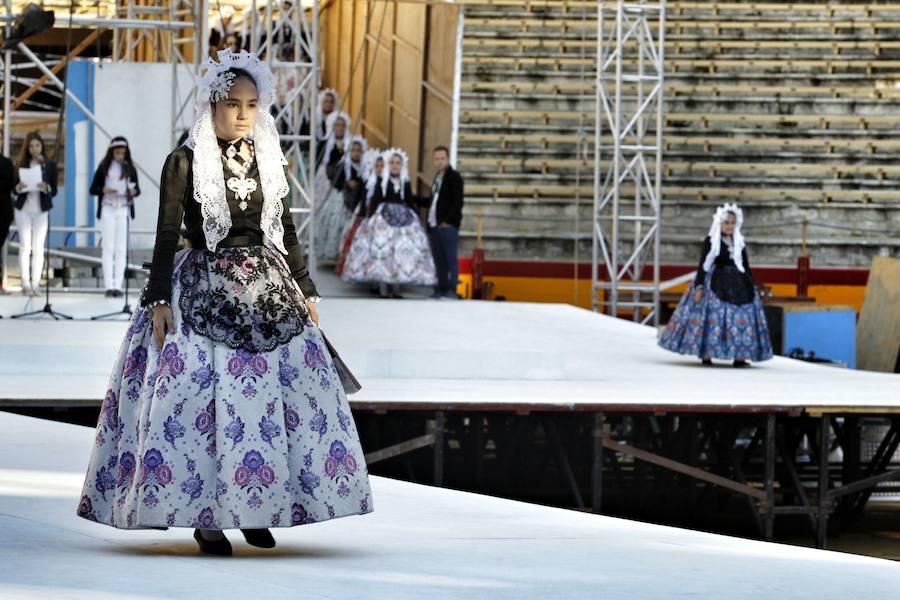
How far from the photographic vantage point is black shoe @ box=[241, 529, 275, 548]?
4.56 m

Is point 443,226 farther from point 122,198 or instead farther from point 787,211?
point 787,211

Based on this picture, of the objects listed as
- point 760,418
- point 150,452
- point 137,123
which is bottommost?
point 760,418

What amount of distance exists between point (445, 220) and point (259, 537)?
35.8ft

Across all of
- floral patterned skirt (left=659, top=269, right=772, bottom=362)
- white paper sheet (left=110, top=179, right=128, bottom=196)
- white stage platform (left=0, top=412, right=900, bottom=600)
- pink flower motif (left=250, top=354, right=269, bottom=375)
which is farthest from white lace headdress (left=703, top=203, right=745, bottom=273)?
pink flower motif (left=250, top=354, right=269, bottom=375)

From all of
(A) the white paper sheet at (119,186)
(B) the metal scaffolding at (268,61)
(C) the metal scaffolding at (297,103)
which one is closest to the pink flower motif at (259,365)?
(B) the metal scaffolding at (268,61)

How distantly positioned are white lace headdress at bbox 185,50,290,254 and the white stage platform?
0.87 m

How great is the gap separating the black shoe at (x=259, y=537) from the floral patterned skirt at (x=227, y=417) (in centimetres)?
25

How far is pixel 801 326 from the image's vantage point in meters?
14.4

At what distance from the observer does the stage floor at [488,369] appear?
936cm

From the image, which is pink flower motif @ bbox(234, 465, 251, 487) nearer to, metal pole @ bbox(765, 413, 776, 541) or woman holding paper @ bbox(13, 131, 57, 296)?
metal pole @ bbox(765, 413, 776, 541)

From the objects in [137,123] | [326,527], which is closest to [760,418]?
[326,527]

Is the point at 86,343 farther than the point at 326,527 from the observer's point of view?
Yes

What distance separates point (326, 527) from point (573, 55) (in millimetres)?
16317
